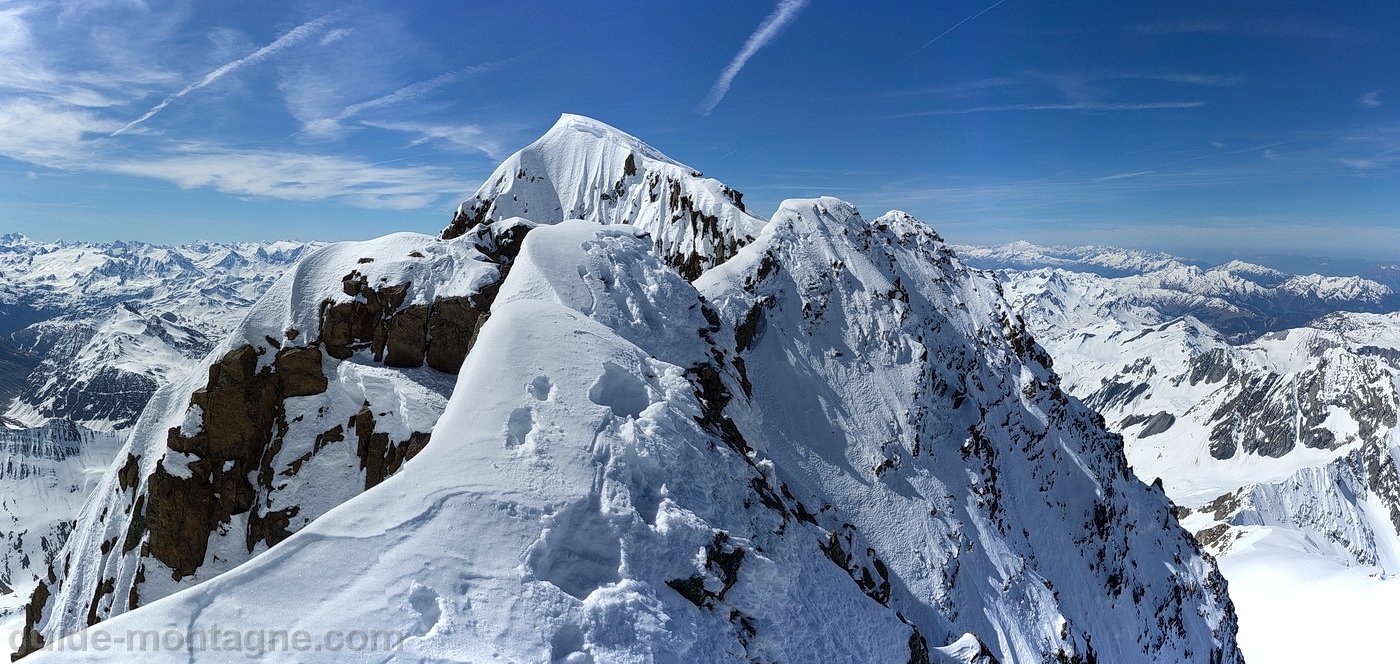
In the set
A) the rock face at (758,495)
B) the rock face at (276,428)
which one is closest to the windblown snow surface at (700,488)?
the rock face at (758,495)

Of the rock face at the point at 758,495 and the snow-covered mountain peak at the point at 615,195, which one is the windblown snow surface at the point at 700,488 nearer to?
the rock face at the point at 758,495

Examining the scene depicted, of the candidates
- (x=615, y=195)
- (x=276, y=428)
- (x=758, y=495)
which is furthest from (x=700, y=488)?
(x=615, y=195)

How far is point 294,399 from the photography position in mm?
35125

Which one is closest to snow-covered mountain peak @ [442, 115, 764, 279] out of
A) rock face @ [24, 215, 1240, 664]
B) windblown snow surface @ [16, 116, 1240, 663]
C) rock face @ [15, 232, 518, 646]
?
windblown snow surface @ [16, 116, 1240, 663]

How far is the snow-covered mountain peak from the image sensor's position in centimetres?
6725

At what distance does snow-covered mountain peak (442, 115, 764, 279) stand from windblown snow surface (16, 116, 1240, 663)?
2.74 feet

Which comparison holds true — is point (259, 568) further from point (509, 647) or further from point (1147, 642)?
point (1147, 642)

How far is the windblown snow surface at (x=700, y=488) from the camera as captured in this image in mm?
15414

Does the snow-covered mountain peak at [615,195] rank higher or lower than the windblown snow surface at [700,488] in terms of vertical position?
higher

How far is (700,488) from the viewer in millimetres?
21828

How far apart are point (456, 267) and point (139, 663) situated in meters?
30.7

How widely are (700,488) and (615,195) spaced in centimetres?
6031

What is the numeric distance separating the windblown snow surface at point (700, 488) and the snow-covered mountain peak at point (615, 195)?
83 cm

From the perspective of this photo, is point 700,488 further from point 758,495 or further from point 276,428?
point 276,428
